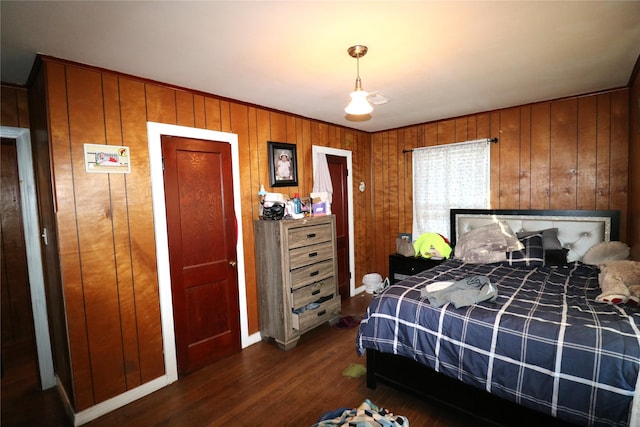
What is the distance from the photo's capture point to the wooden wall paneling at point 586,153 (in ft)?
10.0

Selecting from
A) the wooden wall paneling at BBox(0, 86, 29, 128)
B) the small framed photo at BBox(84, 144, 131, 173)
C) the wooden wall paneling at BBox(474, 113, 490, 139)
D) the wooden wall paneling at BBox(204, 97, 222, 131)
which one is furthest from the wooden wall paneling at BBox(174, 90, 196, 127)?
the wooden wall paneling at BBox(474, 113, 490, 139)

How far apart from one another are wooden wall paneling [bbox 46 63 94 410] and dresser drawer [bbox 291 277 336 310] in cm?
163

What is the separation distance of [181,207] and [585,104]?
13.4 feet

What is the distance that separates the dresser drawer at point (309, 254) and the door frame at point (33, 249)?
204 cm

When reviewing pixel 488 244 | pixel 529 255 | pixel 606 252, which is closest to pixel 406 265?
pixel 488 244

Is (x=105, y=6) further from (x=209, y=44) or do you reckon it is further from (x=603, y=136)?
(x=603, y=136)

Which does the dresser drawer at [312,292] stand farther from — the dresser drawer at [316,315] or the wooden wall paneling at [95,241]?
the wooden wall paneling at [95,241]

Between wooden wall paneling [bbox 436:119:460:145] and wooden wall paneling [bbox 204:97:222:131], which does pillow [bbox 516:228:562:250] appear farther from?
wooden wall paneling [bbox 204:97:222:131]

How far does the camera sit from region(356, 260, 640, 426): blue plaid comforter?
1.41 m

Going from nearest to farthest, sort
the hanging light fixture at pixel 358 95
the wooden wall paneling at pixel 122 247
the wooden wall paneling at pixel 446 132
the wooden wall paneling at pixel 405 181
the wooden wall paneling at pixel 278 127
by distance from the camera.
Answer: the hanging light fixture at pixel 358 95, the wooden wall paneling at pixel 122 247, the wooden wall paneling at pixel 278 127, the wooden wall paneling at pixel 446 132, the wooden wall paneling at pixel 405 181

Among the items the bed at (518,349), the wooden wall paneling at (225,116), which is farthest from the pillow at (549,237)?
the wooden wall paneling at (225,116)

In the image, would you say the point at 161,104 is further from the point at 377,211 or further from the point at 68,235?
the point at 377,211

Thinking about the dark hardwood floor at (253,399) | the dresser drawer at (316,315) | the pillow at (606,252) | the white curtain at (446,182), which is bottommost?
the dark hardwood floor at (253,399)

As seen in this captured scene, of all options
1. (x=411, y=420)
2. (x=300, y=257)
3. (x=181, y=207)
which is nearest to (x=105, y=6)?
(x=181, y=207)
